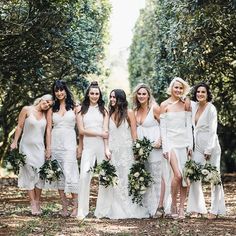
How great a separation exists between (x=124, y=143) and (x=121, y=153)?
199mm

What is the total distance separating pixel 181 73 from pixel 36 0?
6039 mm

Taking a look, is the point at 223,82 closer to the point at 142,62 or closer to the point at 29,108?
the point at 29,108

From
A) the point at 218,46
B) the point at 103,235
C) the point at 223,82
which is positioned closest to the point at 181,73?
the point at 218,46

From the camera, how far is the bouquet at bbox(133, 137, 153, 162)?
416 inches

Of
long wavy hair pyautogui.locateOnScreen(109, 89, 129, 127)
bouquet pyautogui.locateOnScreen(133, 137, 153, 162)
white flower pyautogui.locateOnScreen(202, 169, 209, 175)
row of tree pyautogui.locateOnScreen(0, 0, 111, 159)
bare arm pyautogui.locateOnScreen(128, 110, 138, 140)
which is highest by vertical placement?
row of tree pyautogui.locateOnScreen(0, 0, 111, 159)

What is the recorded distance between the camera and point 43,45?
17531mm

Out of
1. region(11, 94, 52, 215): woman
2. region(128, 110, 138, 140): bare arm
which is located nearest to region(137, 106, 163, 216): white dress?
region(128, 110, 138, 140): bare arm

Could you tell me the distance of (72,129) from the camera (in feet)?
36.8

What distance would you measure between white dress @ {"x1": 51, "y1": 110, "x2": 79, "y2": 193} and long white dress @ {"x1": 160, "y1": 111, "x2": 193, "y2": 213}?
1781mm

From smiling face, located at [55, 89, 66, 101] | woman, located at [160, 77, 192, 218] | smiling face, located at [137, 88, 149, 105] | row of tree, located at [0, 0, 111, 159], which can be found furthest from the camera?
row of tree, located at [0, 0, 111, 159]

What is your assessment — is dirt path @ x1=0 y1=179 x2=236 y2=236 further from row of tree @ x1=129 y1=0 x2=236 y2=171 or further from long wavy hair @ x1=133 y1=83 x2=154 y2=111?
row of tree @ x1=129 y1=0 x2=236 y2=171

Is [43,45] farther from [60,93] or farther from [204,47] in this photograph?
[60,93]

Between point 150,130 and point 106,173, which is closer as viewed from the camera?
point 106,173

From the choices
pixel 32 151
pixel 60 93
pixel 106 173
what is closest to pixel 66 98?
pixel 60 93
